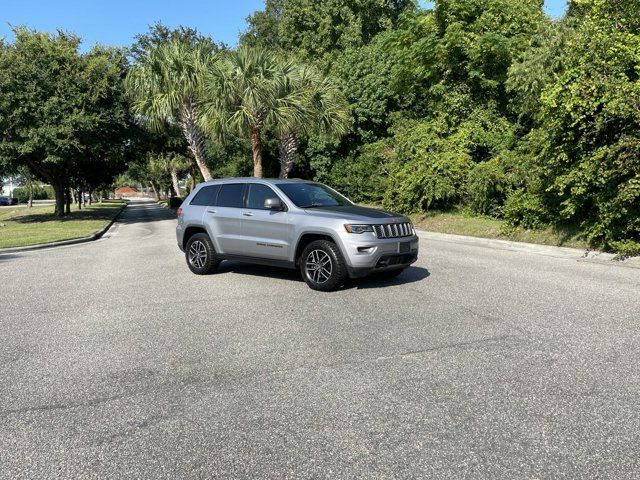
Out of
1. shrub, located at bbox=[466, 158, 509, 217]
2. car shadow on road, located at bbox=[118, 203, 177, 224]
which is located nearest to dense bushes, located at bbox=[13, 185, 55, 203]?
car shadow on road, located at bbox=[118, 203, 177, 224]

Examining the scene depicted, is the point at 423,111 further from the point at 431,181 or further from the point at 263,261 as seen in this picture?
the point at 263,261

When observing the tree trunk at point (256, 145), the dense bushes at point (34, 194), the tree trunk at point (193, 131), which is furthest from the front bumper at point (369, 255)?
the dense bushes at point (34, 194)

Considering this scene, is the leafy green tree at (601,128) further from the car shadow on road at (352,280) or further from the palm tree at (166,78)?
the palm tree at (166,78)

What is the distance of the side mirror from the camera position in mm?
7738

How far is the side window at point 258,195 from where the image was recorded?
8292 millimetres

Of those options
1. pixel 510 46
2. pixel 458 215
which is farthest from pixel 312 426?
pixel 510 46

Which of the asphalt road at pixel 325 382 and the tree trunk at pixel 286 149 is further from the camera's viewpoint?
the tree trunk at pixel 286 149

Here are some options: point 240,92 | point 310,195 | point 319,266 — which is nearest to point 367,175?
point 240,92

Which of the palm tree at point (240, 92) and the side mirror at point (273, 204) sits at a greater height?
the palm tree at point (240, 92)

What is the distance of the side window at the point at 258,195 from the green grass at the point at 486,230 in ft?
25.3

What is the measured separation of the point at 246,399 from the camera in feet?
12.2

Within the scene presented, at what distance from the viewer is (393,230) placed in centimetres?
747

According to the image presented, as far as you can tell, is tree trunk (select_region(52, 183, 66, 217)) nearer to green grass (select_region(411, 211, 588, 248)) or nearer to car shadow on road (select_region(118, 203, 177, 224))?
car shadow on road (select_region(118, 203, 177, 224))

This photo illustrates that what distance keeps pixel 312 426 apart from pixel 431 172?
52.3ft
